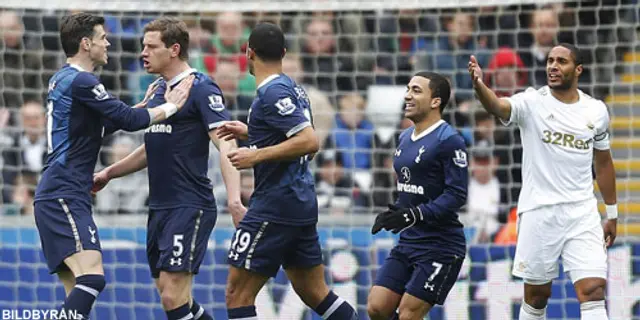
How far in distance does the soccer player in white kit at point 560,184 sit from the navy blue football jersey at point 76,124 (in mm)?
2467

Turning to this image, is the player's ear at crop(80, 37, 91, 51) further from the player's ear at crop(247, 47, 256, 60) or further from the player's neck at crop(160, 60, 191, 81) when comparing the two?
the player's ear at crop(247, 47, 256, 60)

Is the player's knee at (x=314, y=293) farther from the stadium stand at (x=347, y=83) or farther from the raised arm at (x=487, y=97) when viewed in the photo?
the stadium stand at (x=347, y=83)

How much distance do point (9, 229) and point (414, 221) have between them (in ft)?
15.7

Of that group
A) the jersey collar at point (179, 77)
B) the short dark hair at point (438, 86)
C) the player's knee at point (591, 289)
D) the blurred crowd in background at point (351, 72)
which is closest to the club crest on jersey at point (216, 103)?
the jersey collar at point (179, 77)

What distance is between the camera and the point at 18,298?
39.2ft

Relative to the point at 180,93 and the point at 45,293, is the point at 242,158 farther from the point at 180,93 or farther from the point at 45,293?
the point at 45,293

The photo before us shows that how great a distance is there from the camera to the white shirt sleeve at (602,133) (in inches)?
359

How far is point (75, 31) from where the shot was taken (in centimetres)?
843

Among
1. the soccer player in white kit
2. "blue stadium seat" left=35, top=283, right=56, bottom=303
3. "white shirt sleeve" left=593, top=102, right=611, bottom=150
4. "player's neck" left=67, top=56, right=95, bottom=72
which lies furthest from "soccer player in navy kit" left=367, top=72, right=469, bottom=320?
"blue stadium seat" left=35, top=283, right=56, bottom=303

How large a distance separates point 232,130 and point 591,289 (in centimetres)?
262

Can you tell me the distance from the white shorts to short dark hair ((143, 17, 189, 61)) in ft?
8.41

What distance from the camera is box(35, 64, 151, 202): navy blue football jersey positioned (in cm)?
827

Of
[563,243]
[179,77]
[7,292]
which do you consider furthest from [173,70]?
[7,292]

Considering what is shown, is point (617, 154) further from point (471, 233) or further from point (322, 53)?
point (322, 53)
